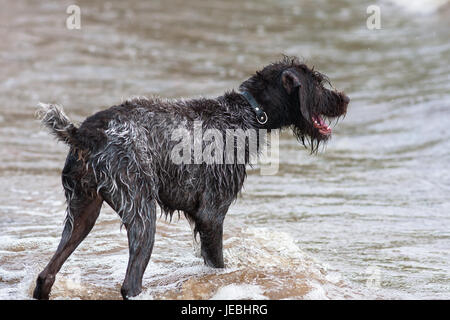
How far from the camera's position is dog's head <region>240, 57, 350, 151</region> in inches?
262

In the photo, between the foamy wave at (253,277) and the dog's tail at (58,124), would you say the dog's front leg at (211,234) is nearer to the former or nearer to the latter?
the foamy wave at (253,277)

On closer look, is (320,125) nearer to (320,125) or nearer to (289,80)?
(320,125)

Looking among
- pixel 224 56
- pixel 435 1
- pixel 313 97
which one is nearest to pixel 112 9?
pixel 224 56

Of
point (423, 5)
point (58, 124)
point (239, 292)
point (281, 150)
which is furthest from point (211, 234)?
point (423, 5)

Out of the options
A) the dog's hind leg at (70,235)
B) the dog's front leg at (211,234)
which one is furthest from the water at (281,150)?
the dog's hind leg at (70,235)

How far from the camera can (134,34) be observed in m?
19.1

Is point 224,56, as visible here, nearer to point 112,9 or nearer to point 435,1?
point 112,9

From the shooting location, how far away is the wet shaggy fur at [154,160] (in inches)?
225

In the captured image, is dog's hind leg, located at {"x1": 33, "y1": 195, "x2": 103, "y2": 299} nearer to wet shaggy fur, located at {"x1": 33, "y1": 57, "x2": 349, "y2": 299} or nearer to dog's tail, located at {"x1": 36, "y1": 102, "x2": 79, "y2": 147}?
wet shaggy fur, located at {"x1": 33, "y1": 57, "x2": 349, "y2": 299}

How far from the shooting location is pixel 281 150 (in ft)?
37.4

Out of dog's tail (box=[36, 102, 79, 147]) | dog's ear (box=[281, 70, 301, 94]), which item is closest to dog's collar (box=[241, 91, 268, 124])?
dog's ear (box=[281, 70, 301, 94])

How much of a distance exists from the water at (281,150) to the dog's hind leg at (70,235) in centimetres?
23

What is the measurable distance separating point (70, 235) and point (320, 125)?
2.46 metres
